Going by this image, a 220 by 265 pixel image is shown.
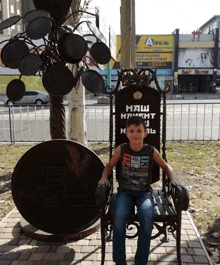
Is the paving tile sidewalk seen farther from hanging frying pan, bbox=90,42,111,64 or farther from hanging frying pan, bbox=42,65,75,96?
hanging frying pan, bbox=90,42,111,64

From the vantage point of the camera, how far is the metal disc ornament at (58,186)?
337cm

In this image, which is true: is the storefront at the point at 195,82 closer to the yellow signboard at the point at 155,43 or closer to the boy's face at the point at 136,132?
the yellow signboard at the point at 155,43

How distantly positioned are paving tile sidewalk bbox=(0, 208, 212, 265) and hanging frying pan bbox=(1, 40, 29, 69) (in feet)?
6.98

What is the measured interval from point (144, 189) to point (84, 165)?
0.79m

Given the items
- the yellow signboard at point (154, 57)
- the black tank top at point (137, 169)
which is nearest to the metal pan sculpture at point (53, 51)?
the black tank top at point (137, 169)

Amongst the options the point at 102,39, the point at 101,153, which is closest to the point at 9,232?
the point at 102,39

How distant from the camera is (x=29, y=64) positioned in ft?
9.82

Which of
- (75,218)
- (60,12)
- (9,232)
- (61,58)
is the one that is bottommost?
(9,232)

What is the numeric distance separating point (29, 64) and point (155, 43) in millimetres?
36883

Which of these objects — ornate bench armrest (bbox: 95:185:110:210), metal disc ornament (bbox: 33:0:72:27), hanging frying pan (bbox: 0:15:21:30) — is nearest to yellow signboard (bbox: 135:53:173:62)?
metal disc ornament (bbox: 33:0:72:27)

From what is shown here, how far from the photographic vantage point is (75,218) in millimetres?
3480

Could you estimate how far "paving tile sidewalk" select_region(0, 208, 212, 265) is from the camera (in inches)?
122

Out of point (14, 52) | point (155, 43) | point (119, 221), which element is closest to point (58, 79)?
point (14, 52)

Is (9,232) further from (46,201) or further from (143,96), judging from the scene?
(143,96)
